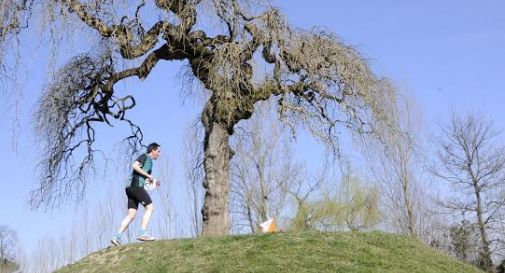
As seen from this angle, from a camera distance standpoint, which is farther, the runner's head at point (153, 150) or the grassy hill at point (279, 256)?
the runner's head at point (153, 150)

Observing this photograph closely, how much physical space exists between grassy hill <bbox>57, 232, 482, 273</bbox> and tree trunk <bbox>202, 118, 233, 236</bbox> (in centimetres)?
175

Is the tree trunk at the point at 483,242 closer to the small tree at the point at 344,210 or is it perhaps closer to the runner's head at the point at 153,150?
the small tree at the point at 344,210

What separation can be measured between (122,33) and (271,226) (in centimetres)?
454

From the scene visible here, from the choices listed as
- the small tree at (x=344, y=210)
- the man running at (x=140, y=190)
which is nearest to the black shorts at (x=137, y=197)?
the man running at (x=140, y=190)

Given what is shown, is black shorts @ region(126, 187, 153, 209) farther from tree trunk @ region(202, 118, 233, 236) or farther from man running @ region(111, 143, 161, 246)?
tree trunk @ region(202, 118, 233, 236)

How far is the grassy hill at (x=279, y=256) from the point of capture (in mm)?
8750

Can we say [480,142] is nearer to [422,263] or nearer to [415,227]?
[415,227]

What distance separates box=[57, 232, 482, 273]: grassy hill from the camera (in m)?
8.75

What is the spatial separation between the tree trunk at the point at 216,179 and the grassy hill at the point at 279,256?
69.0 inches

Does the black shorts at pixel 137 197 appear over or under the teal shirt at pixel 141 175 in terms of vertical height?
under

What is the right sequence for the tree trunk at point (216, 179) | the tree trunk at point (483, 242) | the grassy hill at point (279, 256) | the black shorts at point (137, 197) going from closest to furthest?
the grassy hill at point (279, 256) < the black shorts at point (137, 197) < the tree trunk at point (216, 179) < the tree trunk at point (483, 242)

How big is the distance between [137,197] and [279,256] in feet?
9.10

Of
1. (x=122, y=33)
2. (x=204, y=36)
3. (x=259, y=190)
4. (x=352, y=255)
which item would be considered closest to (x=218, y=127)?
(x=204, y=36)

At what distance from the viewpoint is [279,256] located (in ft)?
29.4
